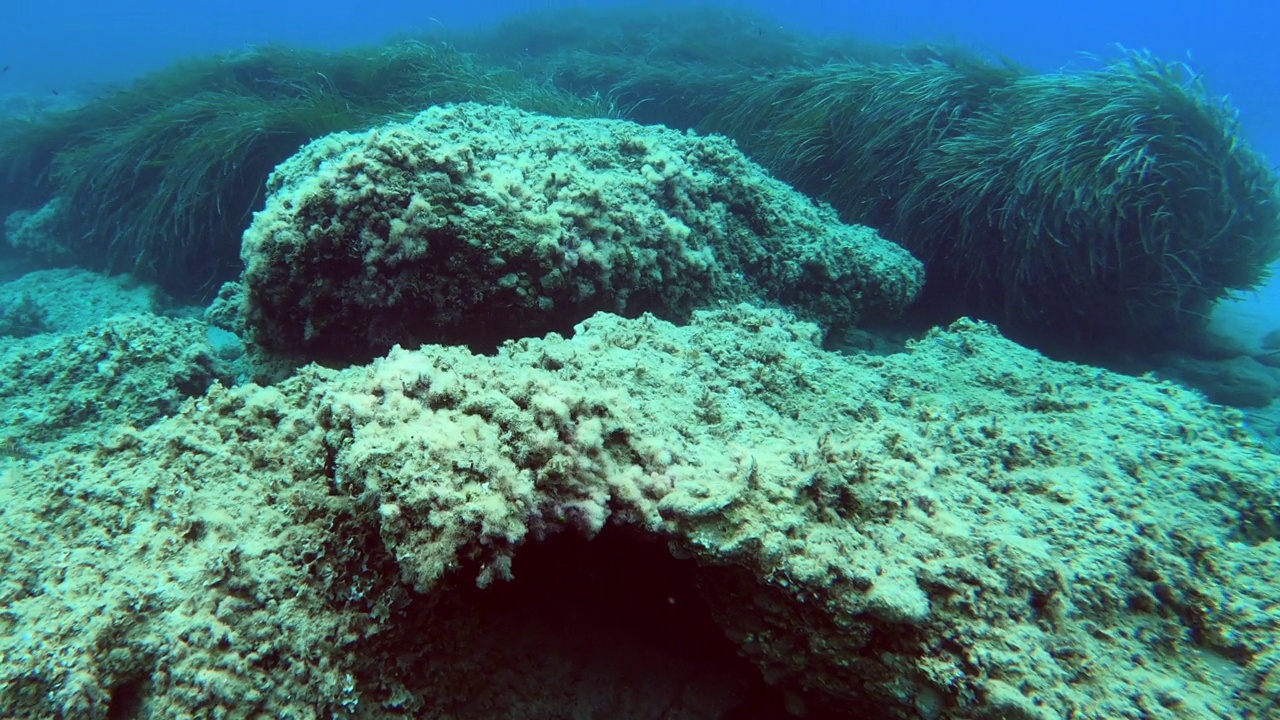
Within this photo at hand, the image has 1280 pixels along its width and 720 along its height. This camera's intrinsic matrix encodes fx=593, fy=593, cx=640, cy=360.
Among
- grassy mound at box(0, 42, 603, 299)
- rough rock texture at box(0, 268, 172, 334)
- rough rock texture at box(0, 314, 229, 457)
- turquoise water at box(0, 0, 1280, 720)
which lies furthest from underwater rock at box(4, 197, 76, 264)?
rough rock texture at box(0, 314, 229, 457)

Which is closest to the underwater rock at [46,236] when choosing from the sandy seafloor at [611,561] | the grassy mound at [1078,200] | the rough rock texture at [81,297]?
the rough rock texture at [81,297]

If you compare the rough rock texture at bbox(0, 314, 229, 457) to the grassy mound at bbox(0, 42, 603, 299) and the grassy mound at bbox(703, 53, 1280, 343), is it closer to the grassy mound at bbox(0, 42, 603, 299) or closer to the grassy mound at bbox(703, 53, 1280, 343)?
the grassy mound at bbox(0, 42, 603, 299)

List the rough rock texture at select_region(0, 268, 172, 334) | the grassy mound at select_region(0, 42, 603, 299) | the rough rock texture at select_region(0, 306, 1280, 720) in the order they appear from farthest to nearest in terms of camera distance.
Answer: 1. the grassy mound at select_region(0, 42, 603, 299)
2. the rough rock texture at select_region(0, 268, 172, 334)
3. the rough rock texture at select_region(0, 306, 1280, 720)

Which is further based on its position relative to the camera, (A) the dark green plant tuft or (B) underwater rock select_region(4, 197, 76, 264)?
(B) underwater rock select_region(4, 197, 76, 264)

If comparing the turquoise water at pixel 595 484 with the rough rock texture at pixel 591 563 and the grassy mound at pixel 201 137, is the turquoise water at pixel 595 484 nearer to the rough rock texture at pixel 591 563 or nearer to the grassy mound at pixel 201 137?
the rough rock texture at pixel 591 563

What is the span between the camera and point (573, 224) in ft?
9.23

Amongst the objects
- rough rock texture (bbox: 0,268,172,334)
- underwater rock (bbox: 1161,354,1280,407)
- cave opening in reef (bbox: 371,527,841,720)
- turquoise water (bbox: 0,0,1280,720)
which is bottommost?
rough rock texture (bbox: 0,268,172,334)

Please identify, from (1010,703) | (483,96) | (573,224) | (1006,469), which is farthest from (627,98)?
(1010,703)

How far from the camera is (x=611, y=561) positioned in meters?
1.70

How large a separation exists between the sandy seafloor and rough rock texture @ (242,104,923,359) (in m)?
0.79

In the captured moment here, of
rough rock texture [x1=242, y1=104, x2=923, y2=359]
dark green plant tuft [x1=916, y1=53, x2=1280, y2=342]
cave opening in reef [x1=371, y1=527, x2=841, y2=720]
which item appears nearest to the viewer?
cave opening in reef [x1=371, y1=527, x2=841, y2=720]

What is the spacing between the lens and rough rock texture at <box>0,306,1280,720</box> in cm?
125

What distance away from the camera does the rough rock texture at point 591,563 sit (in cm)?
125

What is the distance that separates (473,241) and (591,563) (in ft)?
5.01
